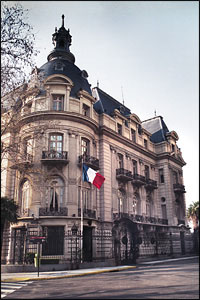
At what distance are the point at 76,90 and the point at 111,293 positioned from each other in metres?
24.6

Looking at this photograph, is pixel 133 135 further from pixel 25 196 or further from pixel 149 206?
pixel 25 196

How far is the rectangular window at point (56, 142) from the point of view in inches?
1138

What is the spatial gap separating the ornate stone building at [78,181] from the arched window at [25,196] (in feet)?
0.32

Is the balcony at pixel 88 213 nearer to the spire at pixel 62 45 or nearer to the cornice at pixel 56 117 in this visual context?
the cornice at pixel 56 117

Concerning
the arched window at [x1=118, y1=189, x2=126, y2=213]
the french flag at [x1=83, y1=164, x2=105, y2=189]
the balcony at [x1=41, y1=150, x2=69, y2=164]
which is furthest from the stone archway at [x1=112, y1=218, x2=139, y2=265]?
the balcony at [x1=41, y1=150, x2=69, y2=164]

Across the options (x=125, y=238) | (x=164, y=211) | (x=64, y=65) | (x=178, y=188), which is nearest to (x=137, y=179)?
(x=125, y=238)

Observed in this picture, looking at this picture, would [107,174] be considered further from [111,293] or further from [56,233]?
[111,293]

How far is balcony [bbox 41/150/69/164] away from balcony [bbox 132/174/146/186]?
11191mm

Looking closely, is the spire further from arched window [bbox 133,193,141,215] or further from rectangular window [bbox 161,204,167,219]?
rectangular window [bbox 161,204,167,219]

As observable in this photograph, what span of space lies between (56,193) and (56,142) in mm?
5081

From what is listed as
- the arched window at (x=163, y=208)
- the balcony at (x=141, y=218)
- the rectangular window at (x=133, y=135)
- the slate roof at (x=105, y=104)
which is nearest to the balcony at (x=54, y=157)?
the balcony at (x=141, y=218)

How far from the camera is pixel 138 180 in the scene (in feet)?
119

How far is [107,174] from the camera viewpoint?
31953 millimetres

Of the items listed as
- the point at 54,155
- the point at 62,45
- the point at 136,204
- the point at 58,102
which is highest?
the point at 62,45
